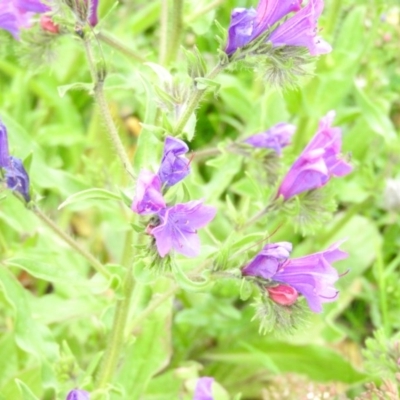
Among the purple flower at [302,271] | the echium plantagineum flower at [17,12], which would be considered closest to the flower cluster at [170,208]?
the purple flower at [302,271]

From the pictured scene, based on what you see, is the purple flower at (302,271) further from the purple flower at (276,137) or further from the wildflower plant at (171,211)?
the purple flower at (276,137)

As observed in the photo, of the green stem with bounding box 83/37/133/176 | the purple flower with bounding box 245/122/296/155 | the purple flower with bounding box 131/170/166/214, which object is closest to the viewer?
the purple flower with bounding box 131/170/166/214

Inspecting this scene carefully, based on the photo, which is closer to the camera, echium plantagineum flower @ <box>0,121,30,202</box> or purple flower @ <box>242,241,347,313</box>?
purple flower @ <box>242,241,347,313</box>

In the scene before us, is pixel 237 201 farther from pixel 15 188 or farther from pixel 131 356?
pixel 15 188


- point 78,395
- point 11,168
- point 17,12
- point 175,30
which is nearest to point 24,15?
point 17,12

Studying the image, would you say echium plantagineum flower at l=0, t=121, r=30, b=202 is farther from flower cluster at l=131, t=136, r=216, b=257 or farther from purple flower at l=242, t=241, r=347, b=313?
purple flower at l=242, t=241, r=347, b=313

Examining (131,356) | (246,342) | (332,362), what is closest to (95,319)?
(131,356)

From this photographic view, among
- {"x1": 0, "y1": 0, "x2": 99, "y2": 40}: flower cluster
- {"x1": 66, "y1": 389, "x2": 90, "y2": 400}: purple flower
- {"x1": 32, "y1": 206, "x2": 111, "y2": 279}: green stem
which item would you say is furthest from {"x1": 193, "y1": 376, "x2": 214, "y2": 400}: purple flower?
{"x1": 0, "y1": 0, "x2": 99, "y2": 40}: flower cluster
